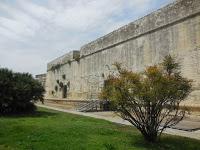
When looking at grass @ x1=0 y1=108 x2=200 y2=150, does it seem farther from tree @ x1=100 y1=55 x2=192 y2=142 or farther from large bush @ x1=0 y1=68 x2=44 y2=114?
large bush @ x1=0 y1=68 x2=44 y2=114

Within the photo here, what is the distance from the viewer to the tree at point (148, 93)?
27.1ft

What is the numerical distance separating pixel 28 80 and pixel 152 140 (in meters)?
9.73

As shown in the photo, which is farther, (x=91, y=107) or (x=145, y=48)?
(x=91, y=107)

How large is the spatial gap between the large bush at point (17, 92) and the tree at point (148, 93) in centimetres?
819

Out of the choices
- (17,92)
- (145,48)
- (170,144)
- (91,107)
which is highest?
(145,48)

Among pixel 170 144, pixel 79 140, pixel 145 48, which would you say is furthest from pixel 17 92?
→ pixel 170 144

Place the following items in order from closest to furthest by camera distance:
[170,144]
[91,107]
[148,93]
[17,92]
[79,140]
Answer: [148,93] → [170,144] → [79,140] → [17,92] → [91,107]

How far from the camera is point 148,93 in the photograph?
820 centimetres

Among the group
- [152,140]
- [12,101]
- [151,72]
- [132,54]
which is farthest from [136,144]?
[132,54]

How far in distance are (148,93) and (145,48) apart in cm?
1153

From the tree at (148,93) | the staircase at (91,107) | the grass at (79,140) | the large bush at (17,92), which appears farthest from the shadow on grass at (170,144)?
the staircase at (91,107)

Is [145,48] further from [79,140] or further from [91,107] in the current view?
[79,140]

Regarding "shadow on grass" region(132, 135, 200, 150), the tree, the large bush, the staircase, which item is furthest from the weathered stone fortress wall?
the tree

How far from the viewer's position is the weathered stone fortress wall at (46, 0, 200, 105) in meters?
15.5
